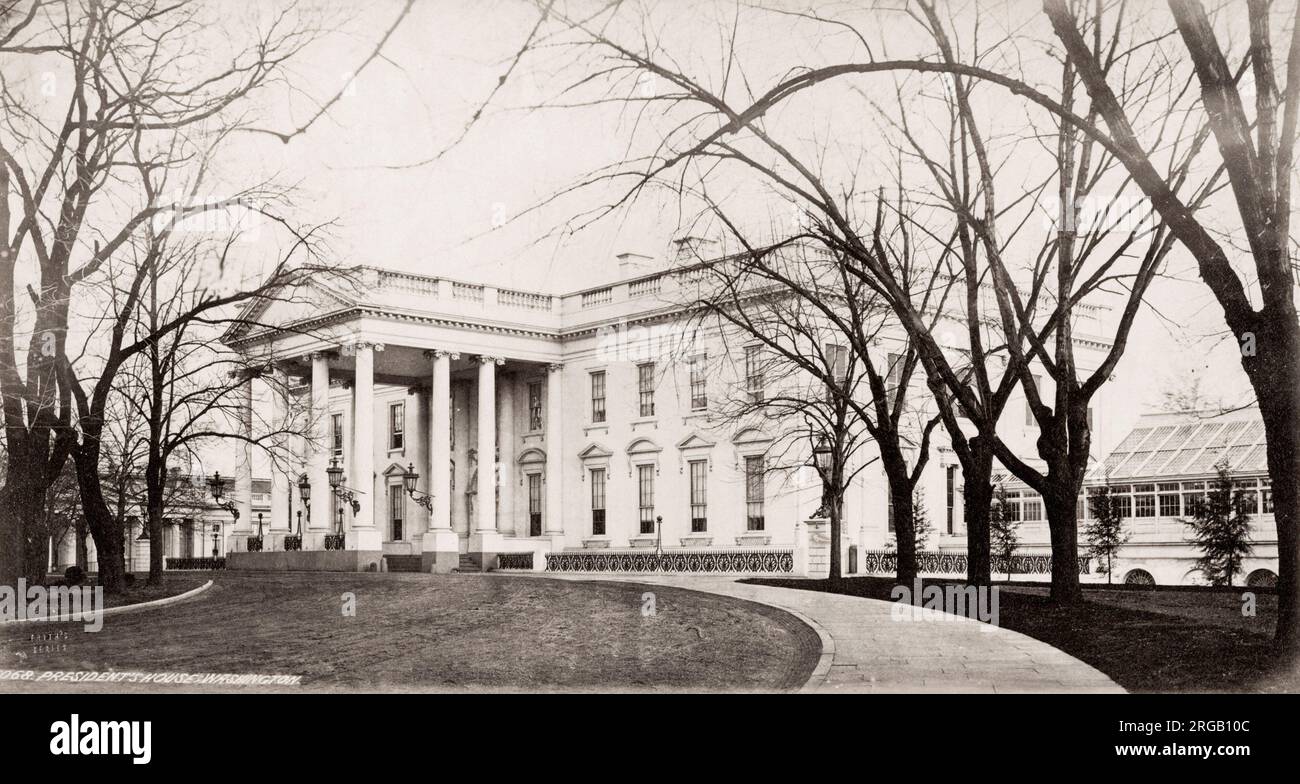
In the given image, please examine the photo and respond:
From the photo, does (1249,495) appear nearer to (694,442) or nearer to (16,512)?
(694,442)

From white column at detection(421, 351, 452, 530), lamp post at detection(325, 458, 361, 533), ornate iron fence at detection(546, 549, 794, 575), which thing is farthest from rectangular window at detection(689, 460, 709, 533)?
lamp post at detection(325, 458, 361, 533)

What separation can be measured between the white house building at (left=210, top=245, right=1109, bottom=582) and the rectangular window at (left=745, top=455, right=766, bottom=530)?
0.21 feet

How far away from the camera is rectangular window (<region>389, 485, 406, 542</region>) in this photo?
163 ft

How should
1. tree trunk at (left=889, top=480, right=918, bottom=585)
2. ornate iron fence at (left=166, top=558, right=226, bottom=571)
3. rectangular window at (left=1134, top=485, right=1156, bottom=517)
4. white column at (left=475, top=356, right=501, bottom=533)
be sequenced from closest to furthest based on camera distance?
1. tree trunk at (left=889, top=480, right=918, bottom=585)
2. rectangular window at (left=1134, top=485, right=1156, bottom=517)
3. white column at (left=475, top=356, right=501, bottom=533)
4. ornate iron fence at (left=166, top=558, right=226, bottom=571)

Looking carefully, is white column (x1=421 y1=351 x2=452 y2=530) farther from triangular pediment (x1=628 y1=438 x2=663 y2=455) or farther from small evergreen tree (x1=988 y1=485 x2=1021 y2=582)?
small evergreen tree (x1=988 y1=485 x2=1021 y2=582)

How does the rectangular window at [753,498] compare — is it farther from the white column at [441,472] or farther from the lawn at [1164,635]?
the lawn at [1164,635]

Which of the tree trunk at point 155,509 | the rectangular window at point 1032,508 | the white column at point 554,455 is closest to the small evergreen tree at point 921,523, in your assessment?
the rectangular window at point 1032,508

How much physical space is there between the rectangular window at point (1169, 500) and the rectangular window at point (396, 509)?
1097 inches

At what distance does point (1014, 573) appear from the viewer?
3400cm

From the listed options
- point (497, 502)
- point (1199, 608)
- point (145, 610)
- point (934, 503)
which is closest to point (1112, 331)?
point (934, 503)

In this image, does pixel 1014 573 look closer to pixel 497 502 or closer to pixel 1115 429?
pixel 1115 429

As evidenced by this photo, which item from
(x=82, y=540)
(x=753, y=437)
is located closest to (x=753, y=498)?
(x=753, y=437)

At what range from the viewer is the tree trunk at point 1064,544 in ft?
49.9

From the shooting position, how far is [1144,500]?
113 ft
